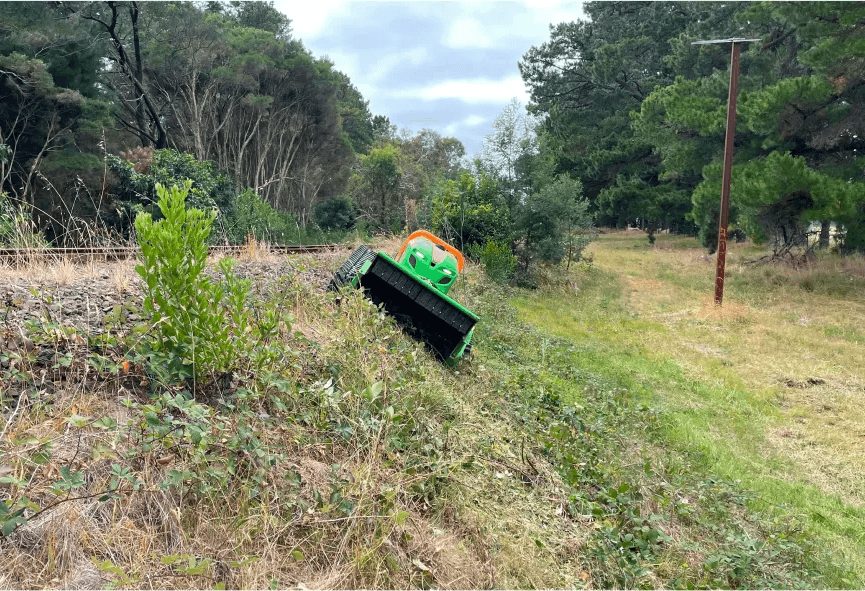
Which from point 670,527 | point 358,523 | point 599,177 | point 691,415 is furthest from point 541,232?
point 599,177

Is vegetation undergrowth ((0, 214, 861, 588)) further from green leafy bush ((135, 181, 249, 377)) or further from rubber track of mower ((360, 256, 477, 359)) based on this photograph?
rubber track of mower ((360, 256, 477, 359))

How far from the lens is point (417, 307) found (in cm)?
701

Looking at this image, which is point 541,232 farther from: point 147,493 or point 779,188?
point 147,493

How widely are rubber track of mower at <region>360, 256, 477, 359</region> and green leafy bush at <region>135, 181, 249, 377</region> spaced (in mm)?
2854

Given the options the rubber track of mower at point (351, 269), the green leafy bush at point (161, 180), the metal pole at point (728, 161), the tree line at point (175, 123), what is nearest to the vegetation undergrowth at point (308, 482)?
the rubber track of mower at point (351, 269)

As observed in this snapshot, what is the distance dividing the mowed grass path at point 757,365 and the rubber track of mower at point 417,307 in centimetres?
286

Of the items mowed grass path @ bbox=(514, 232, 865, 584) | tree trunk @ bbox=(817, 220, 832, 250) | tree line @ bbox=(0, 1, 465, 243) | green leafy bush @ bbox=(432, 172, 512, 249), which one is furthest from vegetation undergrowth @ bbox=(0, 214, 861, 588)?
tree trunk @ bbox=(817, 220, 832, 250)

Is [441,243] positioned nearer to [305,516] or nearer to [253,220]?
[305,516]

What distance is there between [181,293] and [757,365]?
10.4 meters

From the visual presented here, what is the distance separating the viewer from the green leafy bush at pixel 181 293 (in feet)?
11.7

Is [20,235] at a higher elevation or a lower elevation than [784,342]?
higher

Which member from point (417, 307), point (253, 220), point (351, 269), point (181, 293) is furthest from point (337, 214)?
point (181, 293)

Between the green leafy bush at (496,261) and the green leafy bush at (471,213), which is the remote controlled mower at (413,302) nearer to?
the green leafy bush at (496,261)

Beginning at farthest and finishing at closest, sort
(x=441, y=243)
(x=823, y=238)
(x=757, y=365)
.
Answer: (x=823, y=238)
(x=757, y=365)
(x=441, y=243)
